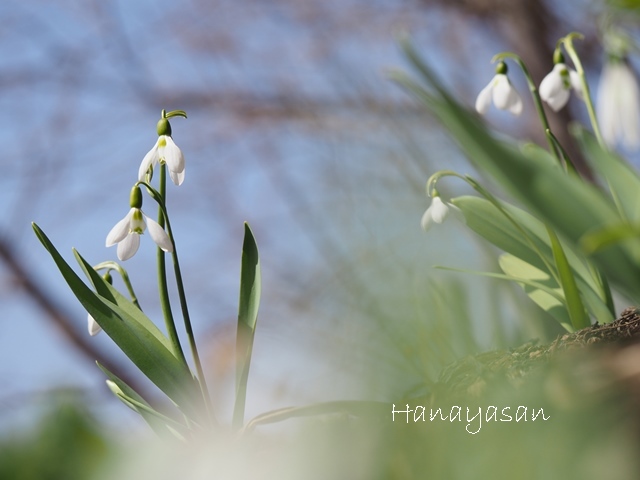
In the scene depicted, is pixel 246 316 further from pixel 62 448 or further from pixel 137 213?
pixel 62 448

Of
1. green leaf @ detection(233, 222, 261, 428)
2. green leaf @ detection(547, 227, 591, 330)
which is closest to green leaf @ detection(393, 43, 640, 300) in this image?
green leaf @ detection(547, 227, 591, 330)

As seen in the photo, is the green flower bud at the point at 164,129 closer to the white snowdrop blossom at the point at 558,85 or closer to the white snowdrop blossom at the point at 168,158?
the white snowdrop blossom at the point at 168,158

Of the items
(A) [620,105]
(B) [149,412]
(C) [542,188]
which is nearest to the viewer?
(C) [542,188]

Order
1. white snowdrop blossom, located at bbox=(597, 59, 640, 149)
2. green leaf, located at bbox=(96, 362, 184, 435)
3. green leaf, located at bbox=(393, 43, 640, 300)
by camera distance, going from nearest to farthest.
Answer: green leaf, located at bbox=(393, 43, 640, 300), green leaf, located at bbox=(96, 362, 184, 435), white snowdrop blossom, located at bbox=(597, 59, 640, 149)

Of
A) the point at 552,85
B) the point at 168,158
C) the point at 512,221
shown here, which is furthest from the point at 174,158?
the point at 552,85

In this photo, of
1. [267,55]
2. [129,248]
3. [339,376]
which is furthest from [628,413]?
[267,55]

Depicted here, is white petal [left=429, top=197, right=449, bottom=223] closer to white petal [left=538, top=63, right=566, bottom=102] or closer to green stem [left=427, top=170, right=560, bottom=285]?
green stem [left=427, top=170, right=560, bottom=285]

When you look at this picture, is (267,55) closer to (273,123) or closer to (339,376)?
(273,123)
